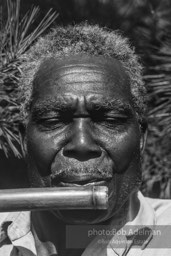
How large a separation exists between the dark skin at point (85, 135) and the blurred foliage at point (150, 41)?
0.23m

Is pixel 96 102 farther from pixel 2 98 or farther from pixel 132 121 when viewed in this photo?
pixel 2 98

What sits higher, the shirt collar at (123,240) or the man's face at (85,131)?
the man's face at (85,131)

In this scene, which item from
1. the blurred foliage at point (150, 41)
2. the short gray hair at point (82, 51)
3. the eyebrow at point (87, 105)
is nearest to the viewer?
the eyebrow at point (87, 105)

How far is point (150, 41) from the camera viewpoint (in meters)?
2.04

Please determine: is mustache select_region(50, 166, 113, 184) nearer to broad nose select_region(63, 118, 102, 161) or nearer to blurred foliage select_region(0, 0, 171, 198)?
broad nose select_region(63, 118, 102, 161)

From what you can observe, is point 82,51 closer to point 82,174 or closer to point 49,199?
point 82,174

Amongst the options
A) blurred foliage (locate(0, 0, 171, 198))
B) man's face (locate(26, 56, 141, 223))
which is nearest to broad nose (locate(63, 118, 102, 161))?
man's face (locate(26, 56, 141, 223))

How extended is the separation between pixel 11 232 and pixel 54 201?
1.40ft

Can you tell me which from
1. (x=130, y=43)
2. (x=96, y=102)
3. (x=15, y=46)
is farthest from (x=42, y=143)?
(x=130, y=43)

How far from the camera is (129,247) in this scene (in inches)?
65.9

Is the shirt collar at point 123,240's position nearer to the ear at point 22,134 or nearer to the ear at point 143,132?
the ear at point 143,132

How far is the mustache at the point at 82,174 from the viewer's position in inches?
62.1

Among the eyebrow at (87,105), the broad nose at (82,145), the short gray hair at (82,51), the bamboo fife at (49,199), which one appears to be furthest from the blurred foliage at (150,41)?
the bamboo fife at (49,199)

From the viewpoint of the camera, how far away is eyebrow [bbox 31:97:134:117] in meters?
1.68
